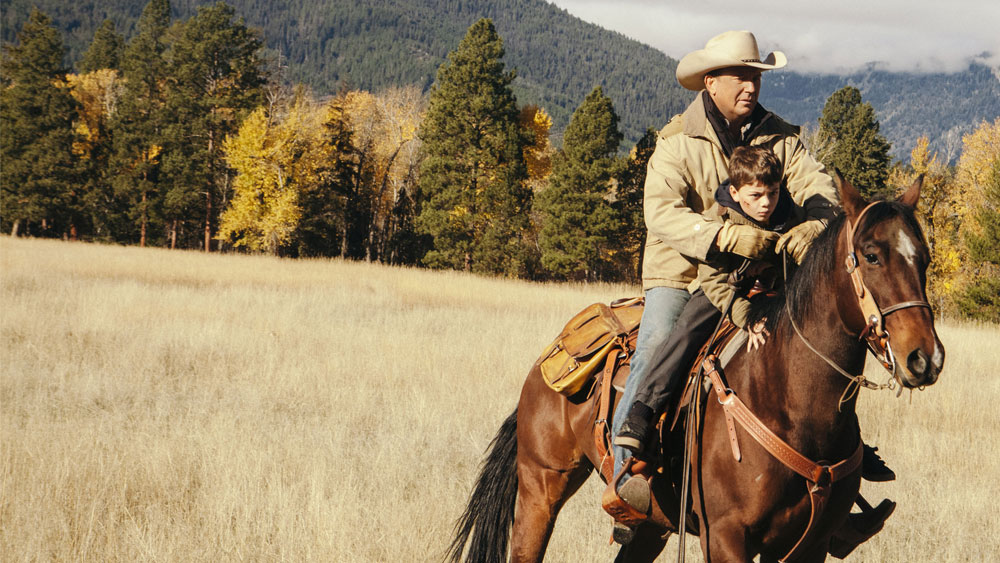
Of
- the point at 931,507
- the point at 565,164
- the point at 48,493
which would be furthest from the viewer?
the point at 565,164

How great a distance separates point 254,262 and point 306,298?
35.0ft

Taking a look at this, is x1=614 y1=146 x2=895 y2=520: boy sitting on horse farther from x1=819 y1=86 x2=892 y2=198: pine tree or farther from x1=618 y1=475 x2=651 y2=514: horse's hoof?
x1=819 y1=86 x2=892 y2=198: pine tree

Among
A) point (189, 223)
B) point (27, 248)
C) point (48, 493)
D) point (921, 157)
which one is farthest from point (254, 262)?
point (921, 157)

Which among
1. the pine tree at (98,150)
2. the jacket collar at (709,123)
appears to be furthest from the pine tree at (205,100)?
the jacket collar at (709,123)

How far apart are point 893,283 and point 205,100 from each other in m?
40.9

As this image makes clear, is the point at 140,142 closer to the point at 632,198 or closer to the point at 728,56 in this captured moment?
the point at 632,198

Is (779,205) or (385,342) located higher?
(779,205)

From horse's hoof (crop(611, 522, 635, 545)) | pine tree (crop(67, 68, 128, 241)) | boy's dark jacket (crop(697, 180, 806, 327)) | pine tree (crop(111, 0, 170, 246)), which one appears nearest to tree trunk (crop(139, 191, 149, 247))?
pine tree (crop(111, 0, 170, 246))

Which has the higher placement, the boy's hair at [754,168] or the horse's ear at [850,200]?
the boy's hair at [754,168]

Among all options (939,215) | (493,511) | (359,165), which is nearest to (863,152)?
(939,215)

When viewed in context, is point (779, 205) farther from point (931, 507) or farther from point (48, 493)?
point (48, 493)

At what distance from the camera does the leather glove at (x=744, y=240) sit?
246cm

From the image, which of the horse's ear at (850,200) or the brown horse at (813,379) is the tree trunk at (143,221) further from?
the horse's ear at (850,200)

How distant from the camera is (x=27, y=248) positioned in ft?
85.0
